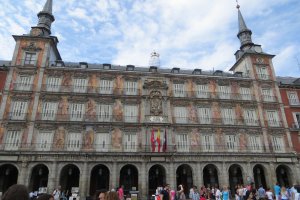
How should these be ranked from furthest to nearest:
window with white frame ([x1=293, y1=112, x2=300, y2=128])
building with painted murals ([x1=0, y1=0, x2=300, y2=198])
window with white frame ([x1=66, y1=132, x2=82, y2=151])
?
window with white frame ([x1=293, y1=112, x2=300, y2=128])
window with white frame ([x1=66, y1=132, x2=82, y2=151])
building with painted murals ([x1=0, y1=0, x2=300, y2=198])

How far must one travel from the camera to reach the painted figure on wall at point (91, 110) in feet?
92.3

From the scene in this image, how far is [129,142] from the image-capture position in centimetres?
2761

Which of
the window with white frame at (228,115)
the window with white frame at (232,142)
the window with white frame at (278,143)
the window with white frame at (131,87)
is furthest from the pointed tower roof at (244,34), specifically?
the window with white frame at (131,87)

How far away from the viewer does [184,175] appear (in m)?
29.2

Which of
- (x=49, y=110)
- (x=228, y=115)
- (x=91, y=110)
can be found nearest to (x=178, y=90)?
(x=228, y=115)

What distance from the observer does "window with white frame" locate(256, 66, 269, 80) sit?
113 feet

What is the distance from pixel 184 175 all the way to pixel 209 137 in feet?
18.0

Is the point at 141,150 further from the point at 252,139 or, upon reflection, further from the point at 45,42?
the point at 45,42

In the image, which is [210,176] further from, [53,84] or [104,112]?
[53,84]

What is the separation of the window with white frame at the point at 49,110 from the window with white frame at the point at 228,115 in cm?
2044

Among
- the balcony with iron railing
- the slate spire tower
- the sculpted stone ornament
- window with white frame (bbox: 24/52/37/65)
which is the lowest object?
the balcony with iron railing

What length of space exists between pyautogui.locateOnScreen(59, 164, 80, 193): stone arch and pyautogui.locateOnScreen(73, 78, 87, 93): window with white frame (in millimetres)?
8878

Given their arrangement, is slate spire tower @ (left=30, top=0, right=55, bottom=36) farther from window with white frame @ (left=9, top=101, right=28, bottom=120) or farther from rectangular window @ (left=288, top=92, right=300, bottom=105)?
rectangular window @ (left=288, top=92, right=300, bottom=105)

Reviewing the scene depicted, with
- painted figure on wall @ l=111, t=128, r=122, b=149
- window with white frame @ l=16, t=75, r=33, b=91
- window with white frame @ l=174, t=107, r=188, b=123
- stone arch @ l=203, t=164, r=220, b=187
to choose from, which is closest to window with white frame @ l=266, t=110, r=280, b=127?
stone arch @ l=203, t=164, r=220, b=187
